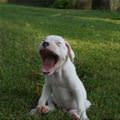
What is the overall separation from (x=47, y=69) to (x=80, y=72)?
9.05ft

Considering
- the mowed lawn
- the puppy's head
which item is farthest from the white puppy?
the mowed lawn

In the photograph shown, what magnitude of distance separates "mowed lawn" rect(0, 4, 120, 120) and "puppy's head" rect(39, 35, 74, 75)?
486 mm

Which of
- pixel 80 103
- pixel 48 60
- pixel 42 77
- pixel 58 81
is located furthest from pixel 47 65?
pixel 42 77

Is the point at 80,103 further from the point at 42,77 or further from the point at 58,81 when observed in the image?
the point at 42,77

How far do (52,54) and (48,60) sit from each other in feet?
0.22

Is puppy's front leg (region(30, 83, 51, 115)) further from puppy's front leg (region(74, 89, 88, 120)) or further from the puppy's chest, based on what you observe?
puppy's front leg (region(74, 89, 88, 120))

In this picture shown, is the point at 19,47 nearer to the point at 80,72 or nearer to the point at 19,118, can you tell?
the point at 80,72

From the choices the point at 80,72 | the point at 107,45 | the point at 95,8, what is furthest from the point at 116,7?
the point at 80,72

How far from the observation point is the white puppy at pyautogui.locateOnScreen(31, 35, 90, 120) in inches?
200

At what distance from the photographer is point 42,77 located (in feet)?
23.9

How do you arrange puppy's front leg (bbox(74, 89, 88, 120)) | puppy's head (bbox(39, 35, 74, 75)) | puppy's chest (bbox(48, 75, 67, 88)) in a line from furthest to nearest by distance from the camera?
puppy's chest (bbox(48, 75, 67, 88)), puppy's front leg (bbox(74, 89, 88, 120)), puppy's head (bbox(39, 35, 74, 75))

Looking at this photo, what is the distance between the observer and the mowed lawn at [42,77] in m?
5.65

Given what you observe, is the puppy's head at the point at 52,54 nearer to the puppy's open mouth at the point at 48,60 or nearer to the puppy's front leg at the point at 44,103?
the puppy's open mouth at the point at 48,60

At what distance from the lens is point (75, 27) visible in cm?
1501
